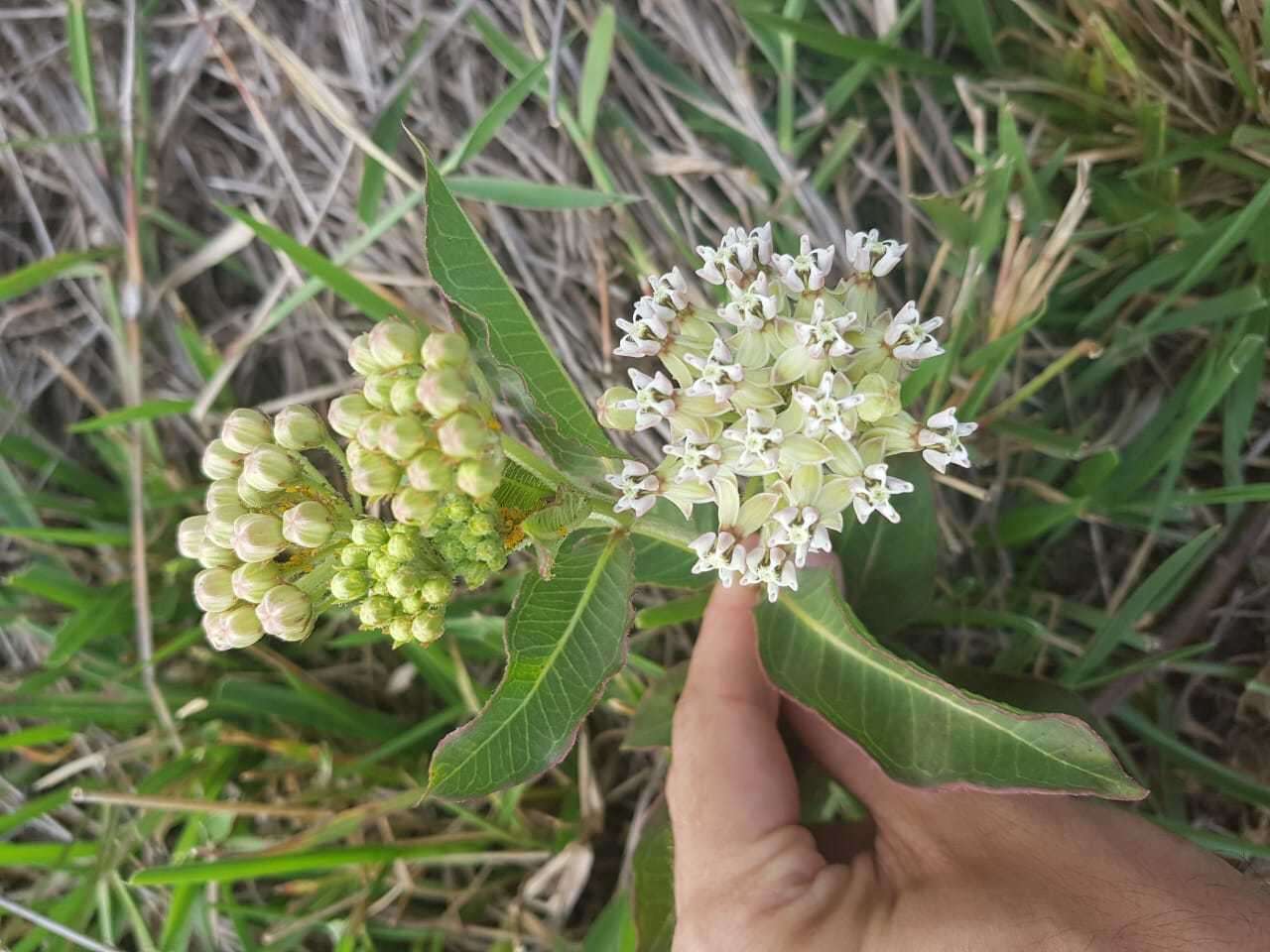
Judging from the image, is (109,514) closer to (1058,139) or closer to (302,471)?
(302,471)

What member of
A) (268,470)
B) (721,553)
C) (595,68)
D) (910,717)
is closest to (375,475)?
(268,470)

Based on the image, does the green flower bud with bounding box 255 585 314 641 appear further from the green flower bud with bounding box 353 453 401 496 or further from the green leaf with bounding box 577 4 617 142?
the green leaf with bounding box 577 4 617 142

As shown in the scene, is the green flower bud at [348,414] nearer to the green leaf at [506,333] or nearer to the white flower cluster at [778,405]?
the green leaf at [506,333]

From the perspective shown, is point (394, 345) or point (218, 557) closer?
point (394, 345)

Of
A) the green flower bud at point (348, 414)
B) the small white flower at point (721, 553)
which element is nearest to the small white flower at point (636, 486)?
the small white flower at point (721, 553)

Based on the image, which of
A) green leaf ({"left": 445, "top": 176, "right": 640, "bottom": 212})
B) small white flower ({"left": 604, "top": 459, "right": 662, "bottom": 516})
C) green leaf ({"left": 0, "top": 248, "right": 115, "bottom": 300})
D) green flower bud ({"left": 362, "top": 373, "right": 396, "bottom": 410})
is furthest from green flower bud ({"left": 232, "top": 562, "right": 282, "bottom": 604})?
green leaf ({"left": 0, "top": 248, "right": 115, "bottom": 300})

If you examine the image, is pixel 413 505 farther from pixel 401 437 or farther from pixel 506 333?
pixel 506 333

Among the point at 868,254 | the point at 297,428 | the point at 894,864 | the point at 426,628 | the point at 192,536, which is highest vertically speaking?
the point at 868,254
